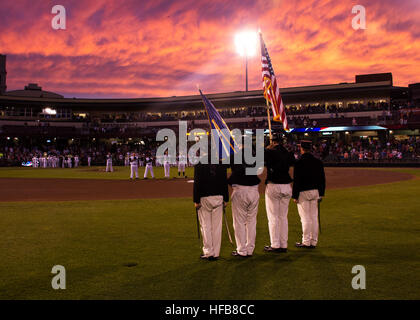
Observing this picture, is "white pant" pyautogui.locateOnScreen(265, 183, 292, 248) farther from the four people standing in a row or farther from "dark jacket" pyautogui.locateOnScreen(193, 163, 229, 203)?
"dark jacket" pyautogui.locateOnScreen(193, 163, 229, 203)

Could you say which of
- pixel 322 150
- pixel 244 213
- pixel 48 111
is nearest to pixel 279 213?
pixel 244 213

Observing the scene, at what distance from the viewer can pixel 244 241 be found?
274 inches

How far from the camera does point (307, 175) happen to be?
7.62m

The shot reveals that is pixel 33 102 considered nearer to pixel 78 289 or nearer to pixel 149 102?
pixel 149 102

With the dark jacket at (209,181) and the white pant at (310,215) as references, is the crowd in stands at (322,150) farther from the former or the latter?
the dark jacket at (209,181)

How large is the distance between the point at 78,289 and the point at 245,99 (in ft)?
191

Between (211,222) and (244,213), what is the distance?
0.65m

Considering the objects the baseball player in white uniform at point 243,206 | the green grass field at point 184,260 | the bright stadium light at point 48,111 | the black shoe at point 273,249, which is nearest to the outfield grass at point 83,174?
the green grass field at point 184,260

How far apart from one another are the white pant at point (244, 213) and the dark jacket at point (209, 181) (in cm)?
26

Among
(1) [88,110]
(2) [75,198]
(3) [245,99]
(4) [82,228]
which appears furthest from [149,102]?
(4) [82,228]

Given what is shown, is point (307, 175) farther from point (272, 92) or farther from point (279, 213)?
point (272, 92)

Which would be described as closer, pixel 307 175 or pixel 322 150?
pixel 307 175

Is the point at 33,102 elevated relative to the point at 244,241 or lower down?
elevated
